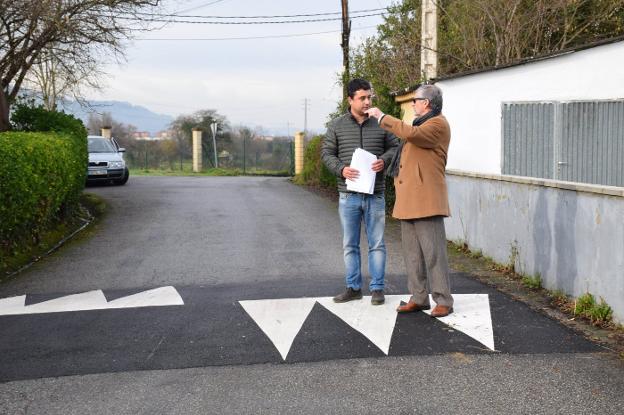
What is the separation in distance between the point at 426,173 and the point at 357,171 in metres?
0.67

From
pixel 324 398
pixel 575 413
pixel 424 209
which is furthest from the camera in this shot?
pixel 424 209

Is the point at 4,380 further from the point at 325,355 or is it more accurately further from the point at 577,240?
the point at 577,240

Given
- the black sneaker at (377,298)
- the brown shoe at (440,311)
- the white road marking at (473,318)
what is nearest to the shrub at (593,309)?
the white road marking at (473,318)

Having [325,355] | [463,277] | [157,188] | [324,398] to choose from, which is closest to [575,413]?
[324,398]

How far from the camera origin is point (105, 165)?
24.0 meters

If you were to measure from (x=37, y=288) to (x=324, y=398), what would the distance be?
489 centimetres

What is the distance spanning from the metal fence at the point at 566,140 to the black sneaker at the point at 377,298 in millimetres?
5335

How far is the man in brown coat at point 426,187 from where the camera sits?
628cm

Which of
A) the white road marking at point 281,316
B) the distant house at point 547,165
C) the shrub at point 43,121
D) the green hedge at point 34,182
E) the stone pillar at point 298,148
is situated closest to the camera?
the white road marking at point 281,316

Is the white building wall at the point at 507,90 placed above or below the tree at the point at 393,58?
below

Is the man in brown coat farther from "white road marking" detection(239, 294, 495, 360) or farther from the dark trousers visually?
"white road marking" detection(239, 294, 495, 360)

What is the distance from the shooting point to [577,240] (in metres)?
6.80

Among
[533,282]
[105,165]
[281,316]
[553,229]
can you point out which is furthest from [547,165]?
[105,165]

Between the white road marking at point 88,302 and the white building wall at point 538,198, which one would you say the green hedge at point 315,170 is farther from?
the white road marking at point 88,302
